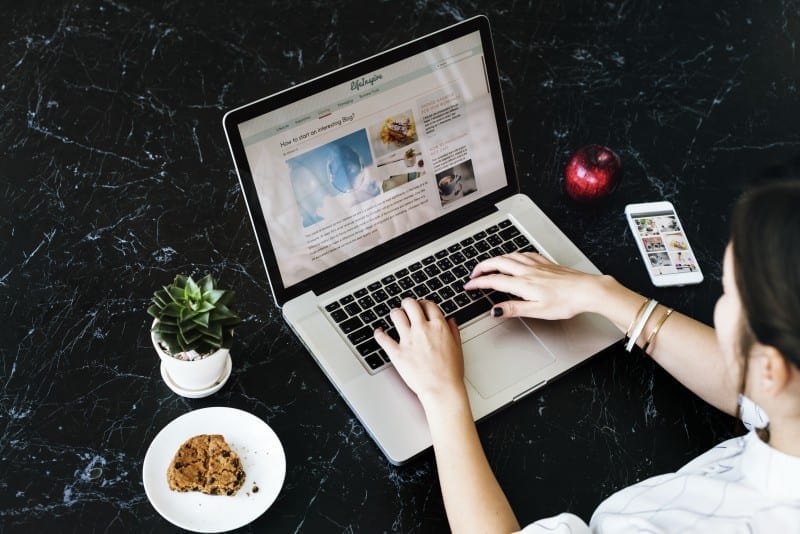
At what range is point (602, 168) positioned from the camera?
1.38 metres

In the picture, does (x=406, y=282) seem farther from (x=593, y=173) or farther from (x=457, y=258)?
(x=593, y=173)

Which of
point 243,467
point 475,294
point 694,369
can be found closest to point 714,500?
point 694,369

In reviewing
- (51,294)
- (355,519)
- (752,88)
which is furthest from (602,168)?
(51,294)

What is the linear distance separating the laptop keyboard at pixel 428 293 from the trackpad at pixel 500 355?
4 cm

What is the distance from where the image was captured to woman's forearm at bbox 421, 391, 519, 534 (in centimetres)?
101

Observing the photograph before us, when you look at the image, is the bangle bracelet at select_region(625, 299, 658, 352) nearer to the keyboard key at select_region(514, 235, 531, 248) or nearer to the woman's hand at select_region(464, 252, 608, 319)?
the woman's hand at select_region(464, 252, 608, 319)

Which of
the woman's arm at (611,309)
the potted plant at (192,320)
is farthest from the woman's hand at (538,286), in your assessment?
the potted plant at (192,320)

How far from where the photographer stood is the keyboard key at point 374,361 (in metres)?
1.19

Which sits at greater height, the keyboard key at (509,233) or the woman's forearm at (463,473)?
the keyboard key at (509,233)

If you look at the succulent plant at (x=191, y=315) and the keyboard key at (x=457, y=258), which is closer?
the succulent plant at (x=191, y=315)

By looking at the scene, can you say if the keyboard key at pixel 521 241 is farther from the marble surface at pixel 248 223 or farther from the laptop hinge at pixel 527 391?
the laptop hinge at pixel 527 391

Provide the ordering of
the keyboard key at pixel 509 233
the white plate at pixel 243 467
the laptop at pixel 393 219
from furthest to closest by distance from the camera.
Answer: the keyboard key at pixel 509 233 → the laptop at pixel 393 219 → the white plate at pixel 243 467

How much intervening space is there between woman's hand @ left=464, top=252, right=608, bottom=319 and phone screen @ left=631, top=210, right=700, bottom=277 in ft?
0.52

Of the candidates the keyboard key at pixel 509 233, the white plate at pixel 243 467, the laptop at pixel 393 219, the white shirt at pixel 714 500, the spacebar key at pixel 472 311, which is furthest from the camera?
the keyboard key at pixel 509 233
